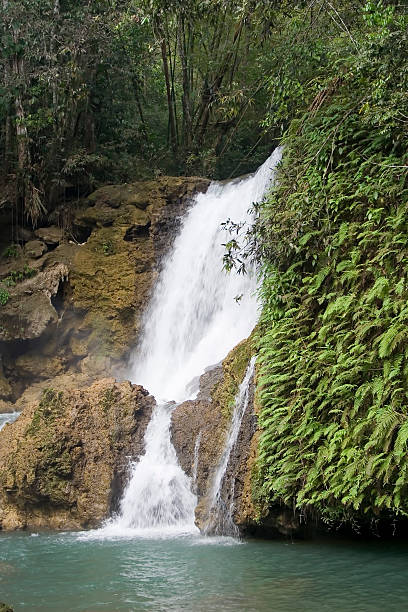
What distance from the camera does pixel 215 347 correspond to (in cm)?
1540

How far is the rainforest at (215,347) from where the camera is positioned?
8.01 m

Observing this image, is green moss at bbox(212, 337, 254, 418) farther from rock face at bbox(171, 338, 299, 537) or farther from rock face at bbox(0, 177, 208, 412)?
rock face at bbox(0, 177, 208, 412)

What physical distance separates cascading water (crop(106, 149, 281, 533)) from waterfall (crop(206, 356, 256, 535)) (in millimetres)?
1718

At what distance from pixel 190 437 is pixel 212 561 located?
3137mm

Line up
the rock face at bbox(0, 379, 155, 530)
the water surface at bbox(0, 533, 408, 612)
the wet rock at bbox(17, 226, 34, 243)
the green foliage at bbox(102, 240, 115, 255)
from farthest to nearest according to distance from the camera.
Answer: the wet rock at bbox(17, 226, 34, 243)
the green foliage at bbox(102, 240, 115, 255)
the rock face at bbox(0, 379, 155, 530)
the water surface at bbox(0, 533, 408, 612)

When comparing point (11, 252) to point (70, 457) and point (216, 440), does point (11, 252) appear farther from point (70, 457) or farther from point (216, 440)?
point (216, 440)

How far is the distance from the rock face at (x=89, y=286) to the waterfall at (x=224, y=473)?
23.9 ft

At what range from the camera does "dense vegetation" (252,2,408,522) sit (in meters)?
8.05

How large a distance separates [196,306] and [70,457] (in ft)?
19.3

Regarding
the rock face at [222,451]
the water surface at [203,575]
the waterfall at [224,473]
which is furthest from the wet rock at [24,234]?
the water surface at [203,575]

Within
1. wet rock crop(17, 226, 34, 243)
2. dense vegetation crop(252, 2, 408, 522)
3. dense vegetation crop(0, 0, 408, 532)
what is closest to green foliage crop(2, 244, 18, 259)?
wet rock crop(17, 226, 34, 243)

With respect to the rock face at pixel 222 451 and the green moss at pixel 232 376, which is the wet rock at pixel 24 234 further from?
the green moss at pixel 232 376

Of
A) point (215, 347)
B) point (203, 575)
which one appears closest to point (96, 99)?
point (215, 347)

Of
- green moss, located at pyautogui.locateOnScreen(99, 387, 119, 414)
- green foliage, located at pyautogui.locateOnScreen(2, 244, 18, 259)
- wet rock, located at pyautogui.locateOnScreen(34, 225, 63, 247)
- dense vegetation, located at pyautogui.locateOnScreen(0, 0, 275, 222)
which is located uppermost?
dense vegetation, located at pyautogui.locateOnScreen(0, 0, 275, 222)
